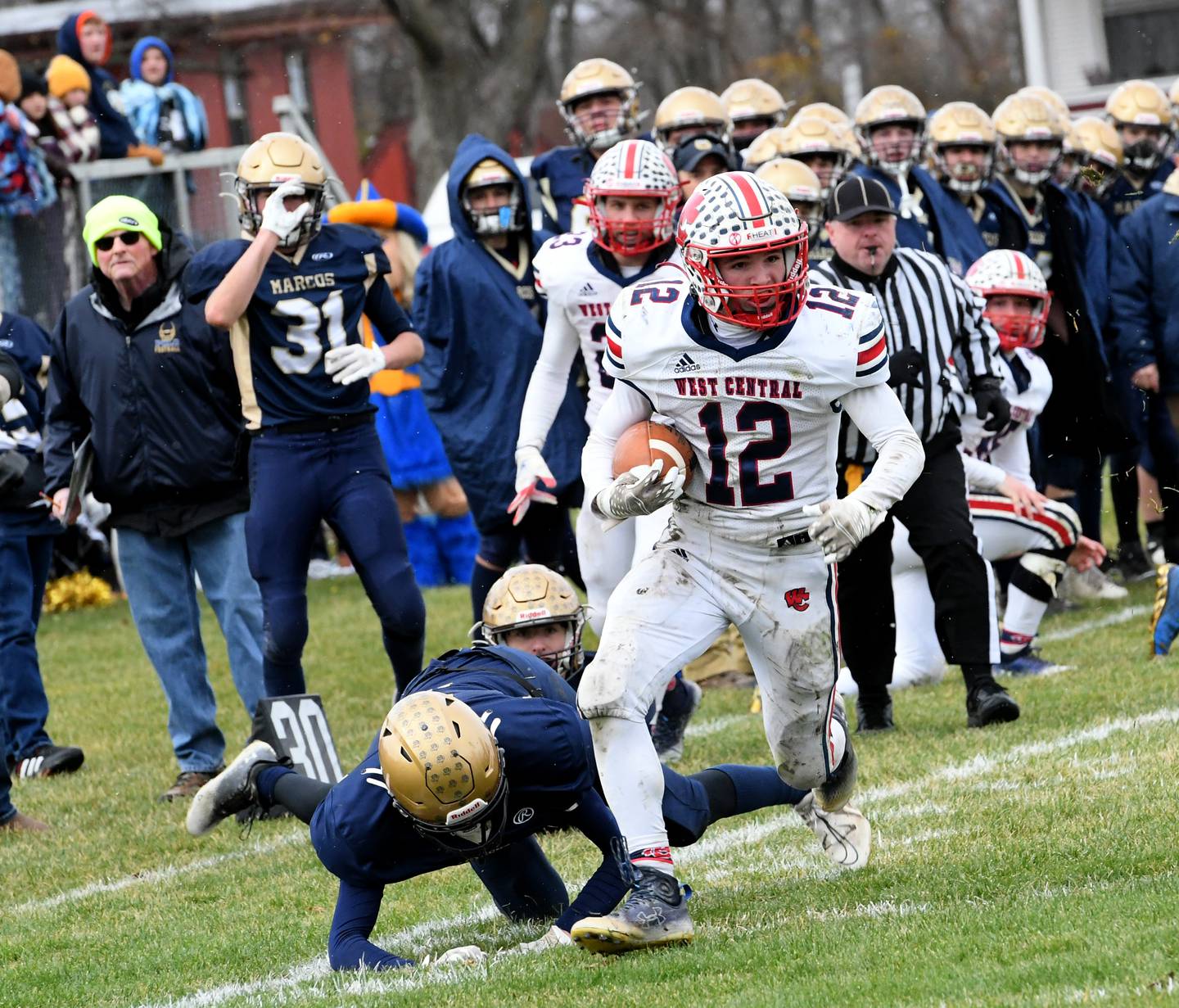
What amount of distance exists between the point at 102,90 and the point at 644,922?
10271 millimetres

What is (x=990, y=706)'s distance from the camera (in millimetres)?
6531

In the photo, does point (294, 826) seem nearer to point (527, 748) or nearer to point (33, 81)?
point (527, 748)

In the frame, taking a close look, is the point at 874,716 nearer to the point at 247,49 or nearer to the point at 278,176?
the point at 278,176

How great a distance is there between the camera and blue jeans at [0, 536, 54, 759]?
764 cm

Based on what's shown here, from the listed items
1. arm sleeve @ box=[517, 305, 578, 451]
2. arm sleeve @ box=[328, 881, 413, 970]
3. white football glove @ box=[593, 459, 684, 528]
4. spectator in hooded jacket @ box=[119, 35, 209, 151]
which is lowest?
arm sleeve @ box=[328, 881, 413, 970]

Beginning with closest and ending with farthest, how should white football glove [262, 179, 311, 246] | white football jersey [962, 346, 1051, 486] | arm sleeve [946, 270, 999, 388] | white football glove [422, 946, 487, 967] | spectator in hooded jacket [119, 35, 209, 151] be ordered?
white football glove [422, 946, 487, 967] → white football glove [262, 179, 311, 246] → arm sleeve [946, 270, 999, 388] → white football jersey [962, 346, 1051, 486] → spectator in hooded jacket [119, 35, 209, 151]

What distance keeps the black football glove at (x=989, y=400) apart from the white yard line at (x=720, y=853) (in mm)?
1173

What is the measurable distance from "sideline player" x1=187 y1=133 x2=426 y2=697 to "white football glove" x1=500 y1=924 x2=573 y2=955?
7.08 ft

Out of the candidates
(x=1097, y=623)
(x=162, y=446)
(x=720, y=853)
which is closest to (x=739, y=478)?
(x=720, y=853)

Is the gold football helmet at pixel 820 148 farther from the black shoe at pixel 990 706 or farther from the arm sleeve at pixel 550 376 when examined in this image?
the black shoe at pixel 990 706

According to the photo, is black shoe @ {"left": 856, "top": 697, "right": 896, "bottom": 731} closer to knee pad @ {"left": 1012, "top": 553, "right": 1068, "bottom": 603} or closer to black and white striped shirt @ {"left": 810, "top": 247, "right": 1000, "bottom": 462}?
black and white striped shirt @ {"left": 810, "top": 247, "right": 1000, "bottom": 462}

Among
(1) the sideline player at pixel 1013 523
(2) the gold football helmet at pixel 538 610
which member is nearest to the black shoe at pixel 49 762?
(2) the gold football helmet at pixel 538 610

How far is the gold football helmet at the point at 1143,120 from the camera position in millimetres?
11094

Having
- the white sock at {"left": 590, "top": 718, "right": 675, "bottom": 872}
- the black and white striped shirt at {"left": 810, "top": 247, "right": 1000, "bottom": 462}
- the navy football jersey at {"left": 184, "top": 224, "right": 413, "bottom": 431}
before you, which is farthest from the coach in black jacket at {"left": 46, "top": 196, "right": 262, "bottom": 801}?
the white sock at {"left": 590, "top": 718, "right": 675, "bottom": 872}
